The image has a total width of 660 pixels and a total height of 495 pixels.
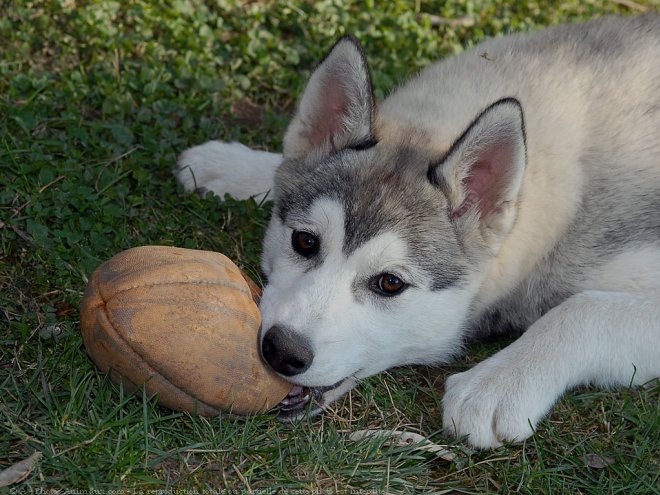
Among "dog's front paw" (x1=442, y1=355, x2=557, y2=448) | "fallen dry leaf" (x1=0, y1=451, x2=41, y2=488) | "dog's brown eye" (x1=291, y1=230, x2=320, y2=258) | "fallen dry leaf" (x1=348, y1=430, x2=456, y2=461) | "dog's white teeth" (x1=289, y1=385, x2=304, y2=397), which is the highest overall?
"dog's brown eye" (x1=291, y1=230, x2=320, y2=258)

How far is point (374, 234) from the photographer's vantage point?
337cm

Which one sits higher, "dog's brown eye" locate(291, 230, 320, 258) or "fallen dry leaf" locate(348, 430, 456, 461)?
"dog's brown eye" locate(291, 230, 320, 258)

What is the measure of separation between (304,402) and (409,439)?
0.43 metres

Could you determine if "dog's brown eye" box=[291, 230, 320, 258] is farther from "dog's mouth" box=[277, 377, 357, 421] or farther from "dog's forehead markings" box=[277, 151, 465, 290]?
"dog's mouth" box=[277, 377, 357, 421]

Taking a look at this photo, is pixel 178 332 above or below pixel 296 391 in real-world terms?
above

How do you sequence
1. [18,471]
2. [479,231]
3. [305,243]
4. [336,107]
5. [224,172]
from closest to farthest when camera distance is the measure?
[18,471] → [305,243] → [479,231] → [336,107] → [224,172]

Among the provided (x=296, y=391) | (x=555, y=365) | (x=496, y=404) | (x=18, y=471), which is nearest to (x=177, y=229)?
(x=296, y=391)

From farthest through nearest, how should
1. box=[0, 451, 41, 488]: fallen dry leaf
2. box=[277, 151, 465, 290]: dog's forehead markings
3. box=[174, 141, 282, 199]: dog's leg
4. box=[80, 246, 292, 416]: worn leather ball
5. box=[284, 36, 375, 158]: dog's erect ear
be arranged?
box=[174, 141, 282, 199]: dog's leg
box=[284, 36, 375, 158]: dog's erect ear
box=[277, 151, 465, 290]: dog's forehead markings
box=[80, 246, 292, 416]: worn leather ball
box=[0, 451, 41, 488]: fallen dry leaf

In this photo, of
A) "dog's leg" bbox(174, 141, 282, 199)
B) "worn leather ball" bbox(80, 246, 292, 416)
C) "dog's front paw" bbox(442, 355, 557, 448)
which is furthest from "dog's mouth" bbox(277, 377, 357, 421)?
"dog's leg" bbox(174, 141, 282, 199)

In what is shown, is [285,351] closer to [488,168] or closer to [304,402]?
[304,402]

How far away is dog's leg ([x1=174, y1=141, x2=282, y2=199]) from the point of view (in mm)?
4723

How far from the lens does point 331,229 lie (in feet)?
11.2

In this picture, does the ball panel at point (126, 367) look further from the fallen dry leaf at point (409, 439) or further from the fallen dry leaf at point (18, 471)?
the fallen dry leaf at point (409, 439)

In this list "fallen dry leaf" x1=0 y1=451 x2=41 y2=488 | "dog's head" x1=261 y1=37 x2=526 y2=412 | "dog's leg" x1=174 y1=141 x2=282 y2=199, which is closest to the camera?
"fallen dry leaf" x1=0 y1=451 x2=41 y2=488
